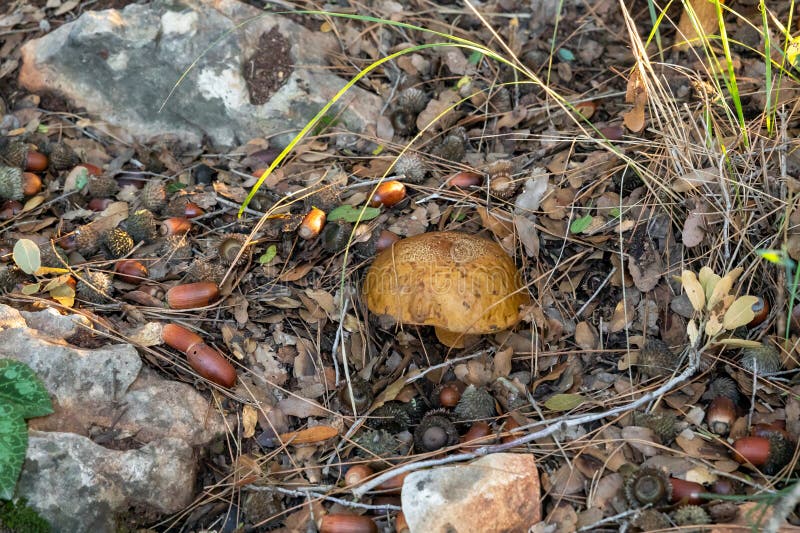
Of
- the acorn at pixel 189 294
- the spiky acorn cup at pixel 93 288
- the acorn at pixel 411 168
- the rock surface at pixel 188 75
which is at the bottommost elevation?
the acorn at pixel 189 294

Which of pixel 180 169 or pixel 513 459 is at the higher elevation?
pixel 180 169

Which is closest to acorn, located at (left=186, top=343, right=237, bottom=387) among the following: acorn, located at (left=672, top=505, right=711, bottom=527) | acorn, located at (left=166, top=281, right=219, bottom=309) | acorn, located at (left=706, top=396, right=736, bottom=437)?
acorn, located at (left=166, top=281, right=219, bottom=309)

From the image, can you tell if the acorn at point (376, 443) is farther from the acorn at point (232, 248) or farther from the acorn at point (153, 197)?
the acorn at point (153, 197)

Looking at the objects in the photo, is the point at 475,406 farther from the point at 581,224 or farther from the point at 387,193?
the point at 387,193

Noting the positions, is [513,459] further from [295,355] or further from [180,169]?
[180,169]

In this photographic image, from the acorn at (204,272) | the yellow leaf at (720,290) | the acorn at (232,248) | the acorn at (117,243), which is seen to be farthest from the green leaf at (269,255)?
the yellow leaf at (720,290)

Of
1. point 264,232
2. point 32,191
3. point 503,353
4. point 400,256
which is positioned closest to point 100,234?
point 32,191

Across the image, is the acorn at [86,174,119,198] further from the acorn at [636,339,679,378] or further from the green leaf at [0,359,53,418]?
the acorn at [636,339,679,378]
